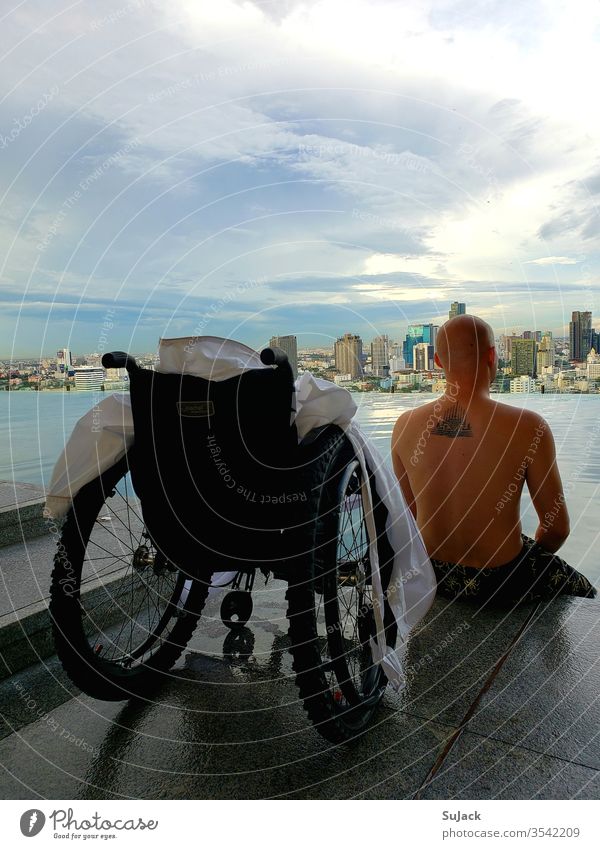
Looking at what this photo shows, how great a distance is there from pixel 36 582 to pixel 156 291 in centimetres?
140

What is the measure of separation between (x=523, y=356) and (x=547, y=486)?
887 mm

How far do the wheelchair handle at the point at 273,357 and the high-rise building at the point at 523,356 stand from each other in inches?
74.3

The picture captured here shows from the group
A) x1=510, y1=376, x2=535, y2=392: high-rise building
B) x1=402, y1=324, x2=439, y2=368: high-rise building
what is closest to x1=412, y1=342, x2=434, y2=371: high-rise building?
x1=402, y1=324, x2=439, y2=368: high-rise building

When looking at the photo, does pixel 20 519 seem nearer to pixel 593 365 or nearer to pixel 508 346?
pixel 508 346

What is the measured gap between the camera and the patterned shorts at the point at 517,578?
112 inches

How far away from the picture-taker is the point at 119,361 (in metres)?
1.90

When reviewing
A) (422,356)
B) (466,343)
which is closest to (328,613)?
(466,343)


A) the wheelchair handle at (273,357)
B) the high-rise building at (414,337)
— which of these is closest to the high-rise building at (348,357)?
the high-rise building at (414,337)

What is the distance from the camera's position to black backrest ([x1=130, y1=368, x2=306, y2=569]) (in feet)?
6.11

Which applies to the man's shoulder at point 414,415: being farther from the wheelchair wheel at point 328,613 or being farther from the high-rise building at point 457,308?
the wheelchair wheel at point 328,613

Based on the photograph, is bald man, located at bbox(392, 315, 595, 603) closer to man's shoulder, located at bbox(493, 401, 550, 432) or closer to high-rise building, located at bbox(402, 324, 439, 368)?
man's shoulder, located at bbox(493, 401, 550, 432)

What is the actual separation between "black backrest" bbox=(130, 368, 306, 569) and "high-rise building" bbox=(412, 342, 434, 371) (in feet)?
4.31

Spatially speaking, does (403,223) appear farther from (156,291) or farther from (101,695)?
(101,695)

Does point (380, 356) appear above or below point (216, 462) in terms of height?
above
